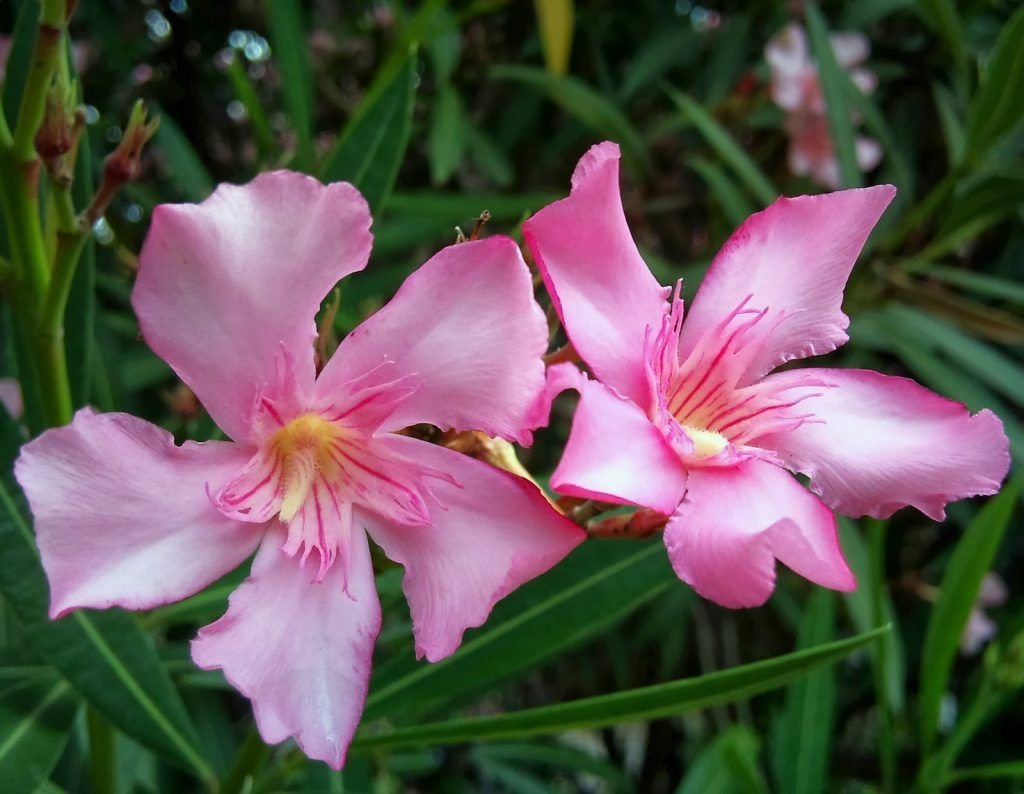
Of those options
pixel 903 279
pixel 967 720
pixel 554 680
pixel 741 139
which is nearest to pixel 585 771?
pixel 554 680

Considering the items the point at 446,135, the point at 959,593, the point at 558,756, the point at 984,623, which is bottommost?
the point at 558,756

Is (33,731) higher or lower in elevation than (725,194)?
lower

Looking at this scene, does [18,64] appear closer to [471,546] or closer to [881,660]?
[471,546]

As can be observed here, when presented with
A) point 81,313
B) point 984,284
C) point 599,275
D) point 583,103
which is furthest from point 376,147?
point 984,284

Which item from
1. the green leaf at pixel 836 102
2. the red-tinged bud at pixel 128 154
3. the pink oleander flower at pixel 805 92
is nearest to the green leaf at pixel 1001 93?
the green leaf at pixel 836 102

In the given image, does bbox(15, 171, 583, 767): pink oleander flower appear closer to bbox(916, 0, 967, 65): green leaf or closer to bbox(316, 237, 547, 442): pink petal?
bbox(316, 237, 547, 442): pink petal

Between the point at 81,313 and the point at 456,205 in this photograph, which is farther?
the point at 456,205
